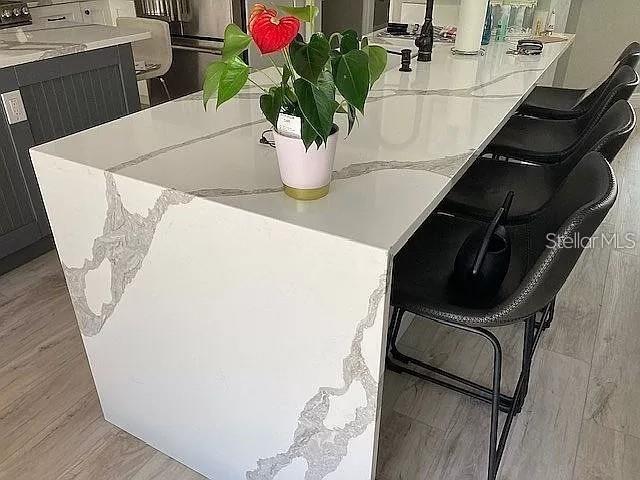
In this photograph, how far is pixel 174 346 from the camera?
1.31 metres

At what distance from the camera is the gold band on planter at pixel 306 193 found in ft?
3.35

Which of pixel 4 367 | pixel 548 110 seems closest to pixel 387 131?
pixel 548 110

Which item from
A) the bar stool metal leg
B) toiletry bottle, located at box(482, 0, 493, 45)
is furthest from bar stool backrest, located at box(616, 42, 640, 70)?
the bar stool metal leg

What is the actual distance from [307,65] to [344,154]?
44 centimetres

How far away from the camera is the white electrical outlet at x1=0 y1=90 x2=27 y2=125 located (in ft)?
7.12

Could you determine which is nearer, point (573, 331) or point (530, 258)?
point (530, 258)

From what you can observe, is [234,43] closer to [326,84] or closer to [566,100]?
[326,84]

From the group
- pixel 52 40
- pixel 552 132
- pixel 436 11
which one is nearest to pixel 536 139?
pixel 552 132

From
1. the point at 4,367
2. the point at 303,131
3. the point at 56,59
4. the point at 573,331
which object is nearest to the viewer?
the point at 303,131

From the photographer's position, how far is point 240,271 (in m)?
1.08

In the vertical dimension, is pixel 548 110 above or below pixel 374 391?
above

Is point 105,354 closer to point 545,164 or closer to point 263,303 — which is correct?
point 263,303

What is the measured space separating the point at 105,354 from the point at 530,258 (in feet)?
3.99

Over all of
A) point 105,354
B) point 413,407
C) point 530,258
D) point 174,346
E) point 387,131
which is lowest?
point 413,407
